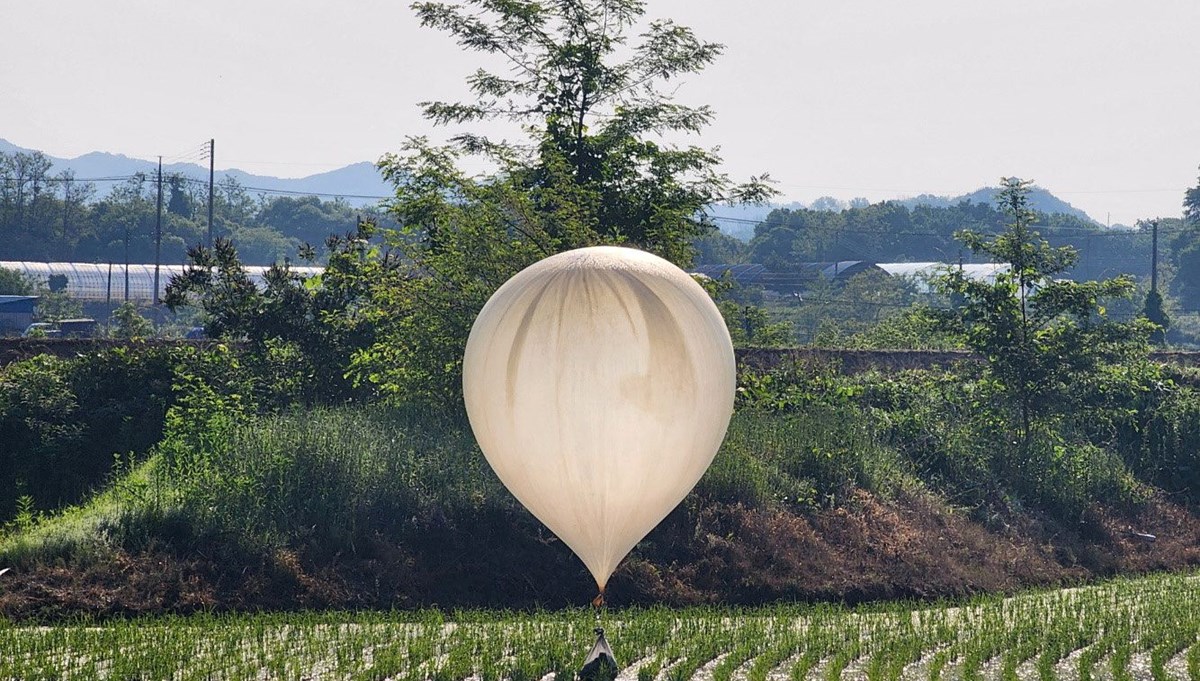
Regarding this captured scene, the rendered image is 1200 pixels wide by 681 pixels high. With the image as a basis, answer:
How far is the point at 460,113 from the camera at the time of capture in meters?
26.3

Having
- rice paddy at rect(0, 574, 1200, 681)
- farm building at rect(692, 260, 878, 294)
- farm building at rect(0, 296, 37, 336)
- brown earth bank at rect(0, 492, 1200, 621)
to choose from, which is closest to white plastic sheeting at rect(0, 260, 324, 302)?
farm building at rect(0, 296, 37, 336)

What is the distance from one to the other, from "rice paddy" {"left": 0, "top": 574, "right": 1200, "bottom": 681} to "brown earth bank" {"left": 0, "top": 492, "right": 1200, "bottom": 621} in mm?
701

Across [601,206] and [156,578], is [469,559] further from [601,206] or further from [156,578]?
[601,206]

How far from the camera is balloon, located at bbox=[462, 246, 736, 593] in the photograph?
1161cm

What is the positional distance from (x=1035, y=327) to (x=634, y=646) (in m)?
14.6

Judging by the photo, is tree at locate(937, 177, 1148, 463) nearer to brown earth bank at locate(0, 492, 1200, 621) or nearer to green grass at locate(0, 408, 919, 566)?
brown earth bank at locate(0, 492, 1200, 621)

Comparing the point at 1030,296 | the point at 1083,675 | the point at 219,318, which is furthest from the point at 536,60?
the point at 1083,675

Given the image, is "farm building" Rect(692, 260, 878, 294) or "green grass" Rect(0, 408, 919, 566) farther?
"farm building" Rect(692, 260, 878, 294)

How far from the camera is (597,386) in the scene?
1157 centimetres

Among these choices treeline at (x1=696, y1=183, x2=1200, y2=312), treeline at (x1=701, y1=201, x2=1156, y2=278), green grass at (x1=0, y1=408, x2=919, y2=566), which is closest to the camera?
green grass at (x1=0, y1=408, x2=919, y2=566)

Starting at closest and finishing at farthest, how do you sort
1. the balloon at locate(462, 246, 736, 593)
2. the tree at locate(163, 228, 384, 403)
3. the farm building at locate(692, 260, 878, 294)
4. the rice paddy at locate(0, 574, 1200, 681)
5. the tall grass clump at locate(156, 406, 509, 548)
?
the balloon at locate(462, 246, 736, 593), the rice paddy at locate(0, 574, 1200, 681), the tall grass clump at locate(156, 406, 509, 548), the tree at locate(163, 228, 384, 403), the farm building at locate(692, 260, 878, 294)

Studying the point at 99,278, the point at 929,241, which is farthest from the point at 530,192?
the point at 929,241

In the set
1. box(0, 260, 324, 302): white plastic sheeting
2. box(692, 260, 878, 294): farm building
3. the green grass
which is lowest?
the green grass

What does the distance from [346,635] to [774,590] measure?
656cm
